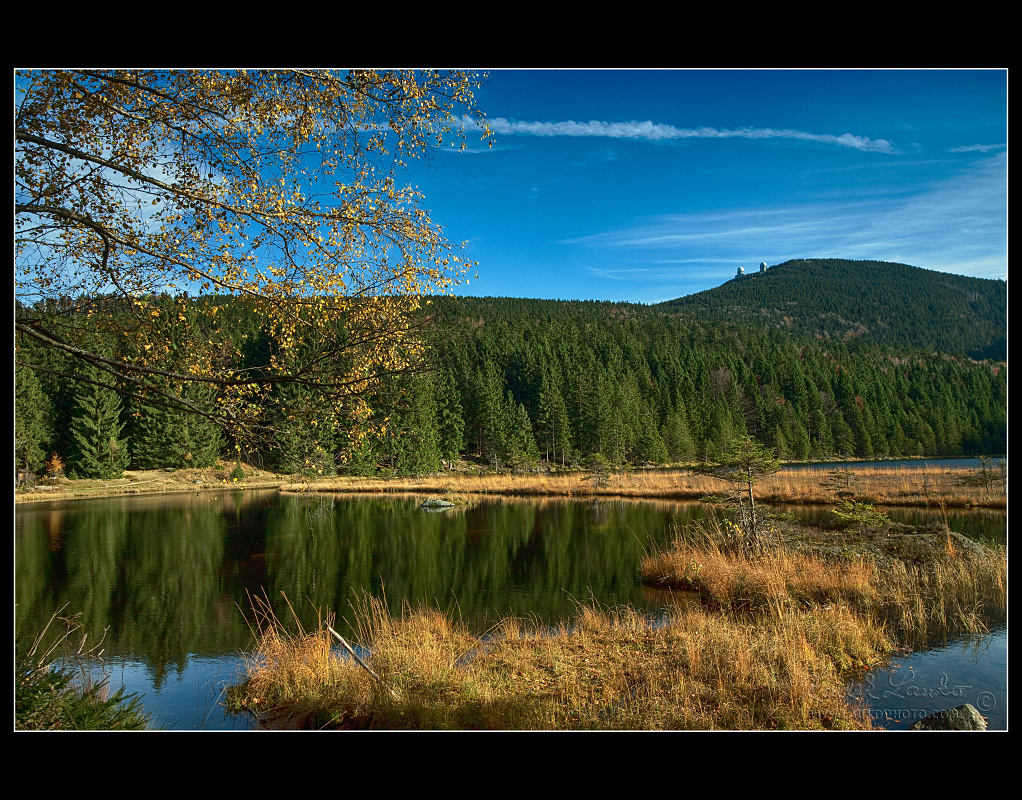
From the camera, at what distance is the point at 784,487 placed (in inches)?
1079

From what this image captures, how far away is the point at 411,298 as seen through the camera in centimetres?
537

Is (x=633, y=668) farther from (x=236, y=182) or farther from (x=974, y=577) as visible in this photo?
(x=974, y=577)

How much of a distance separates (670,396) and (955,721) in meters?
74.9

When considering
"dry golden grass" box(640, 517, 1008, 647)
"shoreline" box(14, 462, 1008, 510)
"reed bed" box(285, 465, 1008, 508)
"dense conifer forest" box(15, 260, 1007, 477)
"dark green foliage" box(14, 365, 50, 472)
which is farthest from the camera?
"dense conifer forest" box(15, 260, 1007, 477)

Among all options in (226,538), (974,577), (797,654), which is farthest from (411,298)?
(226,538)

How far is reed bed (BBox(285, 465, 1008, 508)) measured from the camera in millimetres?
22750

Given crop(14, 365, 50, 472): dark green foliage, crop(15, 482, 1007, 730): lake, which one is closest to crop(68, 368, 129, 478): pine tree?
crop(14, 365, 50, 472): dark green foliage

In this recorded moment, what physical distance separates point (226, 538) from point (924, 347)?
100 m

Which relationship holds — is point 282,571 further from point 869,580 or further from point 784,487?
point 784,487

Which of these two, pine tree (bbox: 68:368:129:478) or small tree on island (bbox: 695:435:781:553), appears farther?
pine tree (bbox: 68:368:129:478)

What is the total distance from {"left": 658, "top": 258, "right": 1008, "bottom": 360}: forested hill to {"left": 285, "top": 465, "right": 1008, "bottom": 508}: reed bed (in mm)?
44587

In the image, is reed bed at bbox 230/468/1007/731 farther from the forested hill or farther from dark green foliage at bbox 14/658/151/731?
the forested hill
